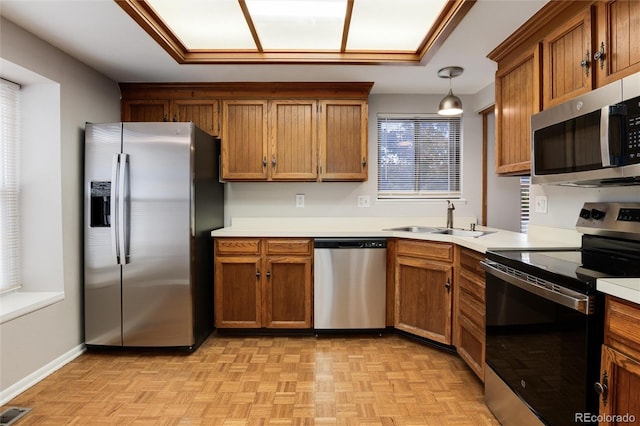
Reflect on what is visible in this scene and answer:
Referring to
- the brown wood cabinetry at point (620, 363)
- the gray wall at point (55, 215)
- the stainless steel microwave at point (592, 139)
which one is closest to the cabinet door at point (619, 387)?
the brown wood cabinetry at point (620, 363)

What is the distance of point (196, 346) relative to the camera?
2.82 meters

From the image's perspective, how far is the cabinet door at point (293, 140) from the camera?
10.9ft

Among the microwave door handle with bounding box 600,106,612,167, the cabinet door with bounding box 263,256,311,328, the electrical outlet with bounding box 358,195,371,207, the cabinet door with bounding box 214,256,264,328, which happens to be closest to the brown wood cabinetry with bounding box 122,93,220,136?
the cabinet door with bounding box 214,256,264,328

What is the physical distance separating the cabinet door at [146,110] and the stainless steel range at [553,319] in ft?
9.78

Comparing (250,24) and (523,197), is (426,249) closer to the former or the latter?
(523,197)

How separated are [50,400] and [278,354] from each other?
1402mm

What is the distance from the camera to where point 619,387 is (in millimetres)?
1158

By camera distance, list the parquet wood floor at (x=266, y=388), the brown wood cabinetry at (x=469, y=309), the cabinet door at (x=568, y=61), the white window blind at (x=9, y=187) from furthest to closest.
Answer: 1. the white window blind at (x=9, y=187)
2. the brown wood cabinetry at (x=469, y=309)
3. the parquet wood floor at (x=266, y=388)
4. the cabinet door at (x=568, y=61)

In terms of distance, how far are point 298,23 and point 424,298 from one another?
7.20ft

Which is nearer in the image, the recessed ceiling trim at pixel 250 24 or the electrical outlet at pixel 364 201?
the recessed ceiling trim at pixel 250 24

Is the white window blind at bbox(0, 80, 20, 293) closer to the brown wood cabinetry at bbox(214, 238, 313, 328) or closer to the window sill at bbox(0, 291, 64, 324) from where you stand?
the window sill at bbox(0, 291, 64, 324)

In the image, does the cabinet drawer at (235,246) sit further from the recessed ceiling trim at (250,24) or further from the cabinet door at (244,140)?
the recessed ceiling trim at (250,24)

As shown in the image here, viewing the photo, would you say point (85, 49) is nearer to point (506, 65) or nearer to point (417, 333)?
point (506, 65)

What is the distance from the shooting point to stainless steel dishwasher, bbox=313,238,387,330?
2996 mm
